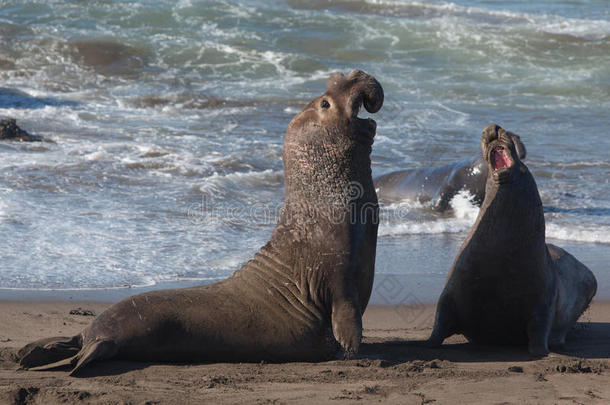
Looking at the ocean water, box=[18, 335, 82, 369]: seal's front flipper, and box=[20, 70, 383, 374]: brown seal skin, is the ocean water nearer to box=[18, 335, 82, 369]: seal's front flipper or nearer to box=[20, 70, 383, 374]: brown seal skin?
box=[20, 70, 383, 374]: brown seal skin

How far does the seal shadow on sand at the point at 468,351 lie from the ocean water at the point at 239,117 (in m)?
1.46

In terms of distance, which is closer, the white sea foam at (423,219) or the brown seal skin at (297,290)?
the brown seal skin at (297,290)

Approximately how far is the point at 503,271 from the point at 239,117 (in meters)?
11.3

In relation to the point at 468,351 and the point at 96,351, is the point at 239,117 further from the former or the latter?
the point at 96,351

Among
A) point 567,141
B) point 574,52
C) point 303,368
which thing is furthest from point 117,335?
point 574,52

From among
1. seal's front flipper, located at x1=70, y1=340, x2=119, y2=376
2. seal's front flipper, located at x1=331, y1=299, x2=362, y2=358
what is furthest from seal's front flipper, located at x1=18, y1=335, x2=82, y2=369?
seal's front flipper, located at x1=331, y1=299, x2=362, y2=358

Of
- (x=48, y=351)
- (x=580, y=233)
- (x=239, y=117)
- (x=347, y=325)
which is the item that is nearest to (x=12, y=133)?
(x=239, y=117)

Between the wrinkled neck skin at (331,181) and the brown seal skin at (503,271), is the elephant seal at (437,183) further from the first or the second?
the wrinkled neck skin at (331,181)

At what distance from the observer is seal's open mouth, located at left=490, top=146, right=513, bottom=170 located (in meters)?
5.74

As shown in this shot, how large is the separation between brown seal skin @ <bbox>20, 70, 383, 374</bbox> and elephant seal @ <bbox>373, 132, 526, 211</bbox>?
598 centimetres

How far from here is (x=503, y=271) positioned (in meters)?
5.69

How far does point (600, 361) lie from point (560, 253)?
1.29m

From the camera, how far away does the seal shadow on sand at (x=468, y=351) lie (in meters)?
5.33

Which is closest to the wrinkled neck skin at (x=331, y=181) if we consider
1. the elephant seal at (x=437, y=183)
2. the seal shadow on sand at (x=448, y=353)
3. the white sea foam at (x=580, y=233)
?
the seal shadow on sand at (x=448, y=353)
